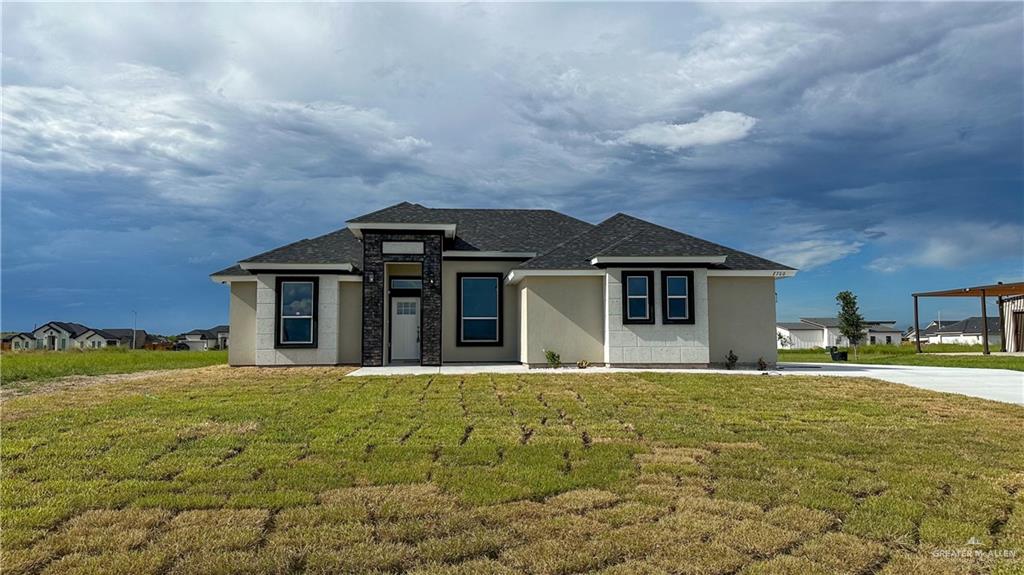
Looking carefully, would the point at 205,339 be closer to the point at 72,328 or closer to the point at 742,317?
the point at 72,328

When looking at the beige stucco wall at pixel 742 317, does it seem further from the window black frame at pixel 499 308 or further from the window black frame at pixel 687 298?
the window black frame at pixel 499 308

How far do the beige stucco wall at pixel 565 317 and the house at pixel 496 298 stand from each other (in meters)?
0.03

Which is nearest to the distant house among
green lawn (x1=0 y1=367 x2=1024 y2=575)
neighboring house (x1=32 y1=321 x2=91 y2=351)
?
neighboring house (x1=32 y1=321 x2=91 y2=351)

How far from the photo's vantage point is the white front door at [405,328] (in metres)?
19.8

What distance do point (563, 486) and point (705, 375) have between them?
400 inches

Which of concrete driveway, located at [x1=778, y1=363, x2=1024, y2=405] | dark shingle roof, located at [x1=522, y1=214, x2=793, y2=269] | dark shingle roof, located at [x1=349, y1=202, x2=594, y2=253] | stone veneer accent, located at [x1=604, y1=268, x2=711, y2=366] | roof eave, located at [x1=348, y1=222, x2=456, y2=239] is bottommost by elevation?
concrete driveway, located at [x1=778, y1=363, x2=1024, y2=405]

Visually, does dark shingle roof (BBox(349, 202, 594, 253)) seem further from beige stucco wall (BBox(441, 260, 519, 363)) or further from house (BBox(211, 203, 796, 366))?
beige stucco wall (BBox(441, 260, 519, 363))

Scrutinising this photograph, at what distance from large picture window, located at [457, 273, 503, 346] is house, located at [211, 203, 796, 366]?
0.03 m

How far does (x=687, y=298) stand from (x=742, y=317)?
216 centimetres

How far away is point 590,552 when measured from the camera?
12.1 feet

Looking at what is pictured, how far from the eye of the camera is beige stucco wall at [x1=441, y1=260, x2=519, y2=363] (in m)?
19.1

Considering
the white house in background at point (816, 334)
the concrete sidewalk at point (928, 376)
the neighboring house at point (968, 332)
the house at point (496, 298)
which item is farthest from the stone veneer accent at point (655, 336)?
the neighboring house at point (968, 332)

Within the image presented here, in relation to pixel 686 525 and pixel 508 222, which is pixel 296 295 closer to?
pixel 508 222

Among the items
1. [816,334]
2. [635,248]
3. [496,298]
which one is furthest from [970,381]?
[816,334]
